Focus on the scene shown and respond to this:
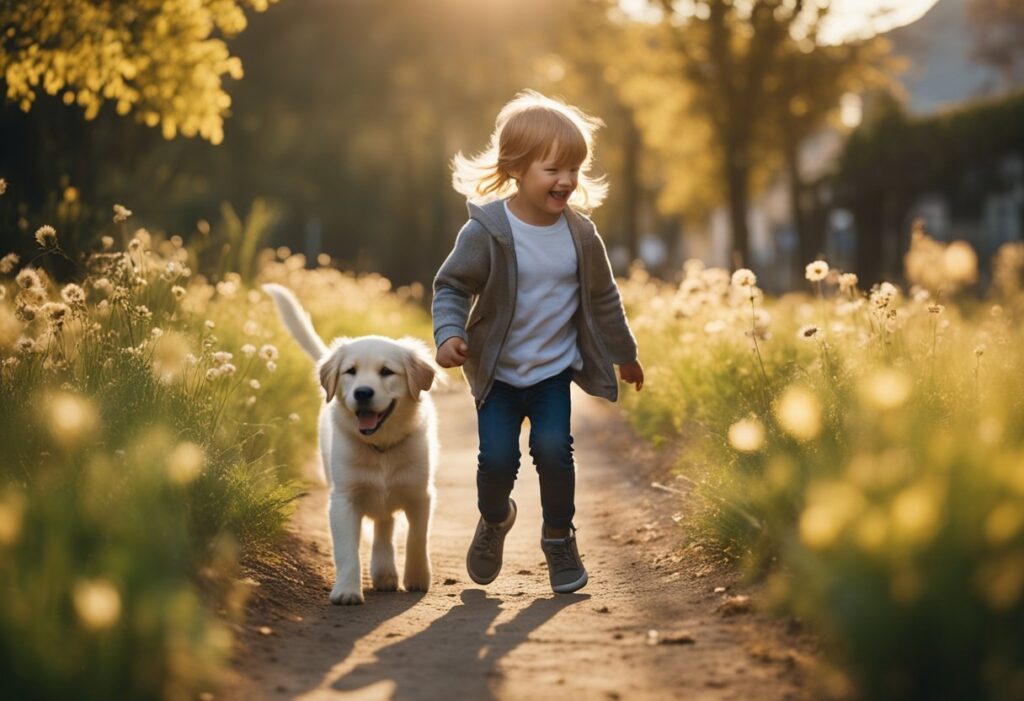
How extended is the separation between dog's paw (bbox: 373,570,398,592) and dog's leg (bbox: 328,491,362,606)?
35cm

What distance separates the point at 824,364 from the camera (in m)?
6.13

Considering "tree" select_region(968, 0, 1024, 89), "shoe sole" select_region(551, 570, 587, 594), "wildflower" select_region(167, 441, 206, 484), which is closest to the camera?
"wildflower" select_region(167, 441, 206, 484)

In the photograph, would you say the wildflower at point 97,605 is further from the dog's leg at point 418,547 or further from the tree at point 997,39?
the tree at point 997,39

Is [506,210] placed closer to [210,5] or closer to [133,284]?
[133,284]

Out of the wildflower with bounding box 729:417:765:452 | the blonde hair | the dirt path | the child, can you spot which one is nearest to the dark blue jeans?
the child

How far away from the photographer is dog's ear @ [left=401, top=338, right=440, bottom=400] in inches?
221

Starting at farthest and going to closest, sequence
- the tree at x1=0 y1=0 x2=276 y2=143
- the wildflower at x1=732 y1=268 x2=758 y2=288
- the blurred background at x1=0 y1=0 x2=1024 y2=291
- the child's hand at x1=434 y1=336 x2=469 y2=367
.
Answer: the blurred background at x1=0 y1=0 x2=1024 y2=291 < the tree at x1=0 y1=0 x2=276 y2=143 < the wildflower at x1=732 y1=268 x2=758 y2=288 < the child's hand at x1=434 y1=336 x2=469 y2=367

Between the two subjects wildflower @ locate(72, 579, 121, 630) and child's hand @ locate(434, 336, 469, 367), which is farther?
child's hand @ locate(434, 336, 469, 367)

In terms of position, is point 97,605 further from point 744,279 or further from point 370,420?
point 744,279

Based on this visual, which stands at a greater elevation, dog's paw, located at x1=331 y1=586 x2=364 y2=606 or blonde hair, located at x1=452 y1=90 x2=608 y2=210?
blonde hair, located at x1=452 y1=90 x2=608 y2=210

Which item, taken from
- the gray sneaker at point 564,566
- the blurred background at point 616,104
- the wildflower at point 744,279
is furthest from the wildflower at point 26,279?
the blurred background at point 616,104

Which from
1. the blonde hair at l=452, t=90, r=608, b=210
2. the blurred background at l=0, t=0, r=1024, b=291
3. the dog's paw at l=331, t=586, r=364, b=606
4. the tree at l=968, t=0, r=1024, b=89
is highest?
the tree at l=968, t=0, r=1024, b=89

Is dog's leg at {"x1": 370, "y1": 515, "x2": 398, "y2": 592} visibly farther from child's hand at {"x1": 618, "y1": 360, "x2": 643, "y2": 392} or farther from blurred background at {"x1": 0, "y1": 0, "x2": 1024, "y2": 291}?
blurred background at {"x1": 0, "y1": 0, "x2": 1024, "y2": 291}

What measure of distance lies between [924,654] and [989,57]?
48971 millimetres
